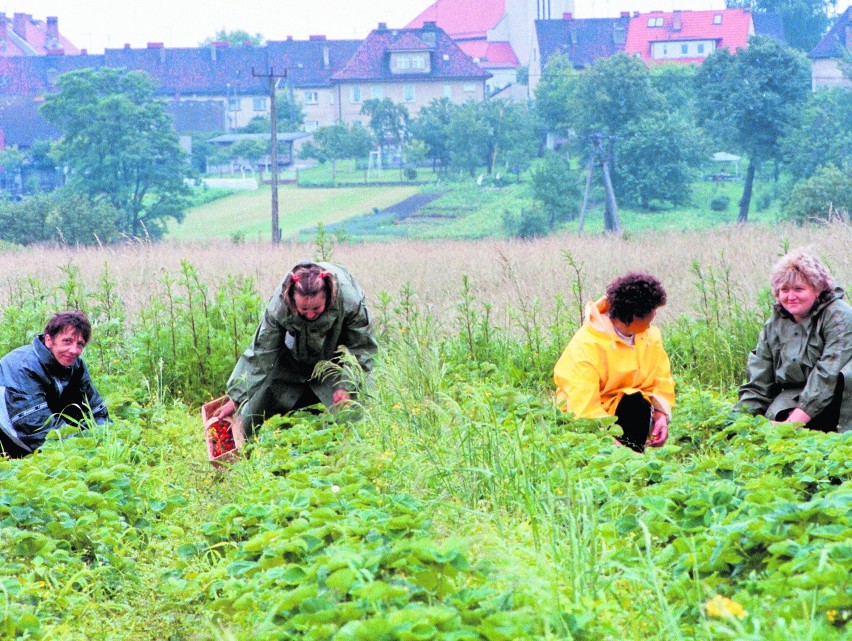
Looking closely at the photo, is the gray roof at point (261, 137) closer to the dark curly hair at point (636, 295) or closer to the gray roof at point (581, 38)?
the gray roof at point (581, 38)

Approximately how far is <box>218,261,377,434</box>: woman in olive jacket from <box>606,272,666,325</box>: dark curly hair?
1639mm

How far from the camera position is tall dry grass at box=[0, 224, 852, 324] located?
11.6m

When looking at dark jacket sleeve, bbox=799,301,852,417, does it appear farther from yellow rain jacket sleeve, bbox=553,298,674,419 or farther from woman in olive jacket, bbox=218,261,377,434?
woman in olive jacket, bbox=218,261,377,434

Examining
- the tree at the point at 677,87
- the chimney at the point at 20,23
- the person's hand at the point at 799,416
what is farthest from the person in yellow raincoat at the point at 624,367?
the chimney at the point at 20,23

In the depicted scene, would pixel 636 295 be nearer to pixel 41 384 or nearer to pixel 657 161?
pixel 41 384

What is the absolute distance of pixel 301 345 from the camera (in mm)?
7180

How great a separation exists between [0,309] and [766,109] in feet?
118

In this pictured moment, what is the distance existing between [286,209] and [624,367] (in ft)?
123

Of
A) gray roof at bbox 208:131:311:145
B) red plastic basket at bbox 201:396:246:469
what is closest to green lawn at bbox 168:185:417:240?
gray roof at bbox 208:131:311:145

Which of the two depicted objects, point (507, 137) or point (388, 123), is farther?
point (388, 123)

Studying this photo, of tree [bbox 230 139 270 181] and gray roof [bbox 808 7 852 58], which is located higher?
gray roof [bbox 808 7 852 58]

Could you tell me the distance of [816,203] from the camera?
33.4 meters

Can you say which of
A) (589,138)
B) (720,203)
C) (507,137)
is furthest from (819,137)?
(507,137)

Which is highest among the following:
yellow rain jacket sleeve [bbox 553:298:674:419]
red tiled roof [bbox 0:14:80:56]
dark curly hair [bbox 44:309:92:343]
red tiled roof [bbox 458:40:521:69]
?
red tiled roof [bbox 0:14:80:56]
